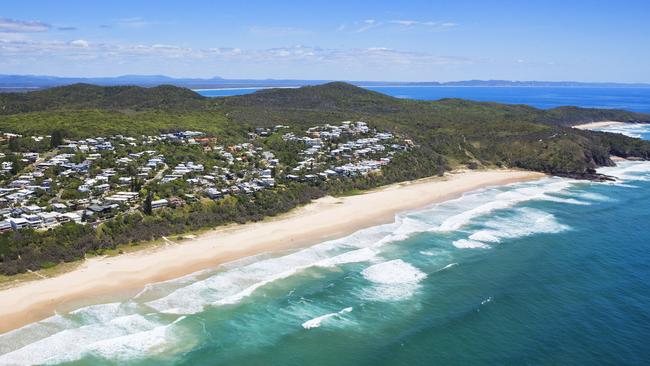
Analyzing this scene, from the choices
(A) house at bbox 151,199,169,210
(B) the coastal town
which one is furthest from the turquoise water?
(B) the coastal town

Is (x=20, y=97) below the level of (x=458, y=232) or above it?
above

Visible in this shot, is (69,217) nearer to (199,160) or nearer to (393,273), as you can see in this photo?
(199,160)

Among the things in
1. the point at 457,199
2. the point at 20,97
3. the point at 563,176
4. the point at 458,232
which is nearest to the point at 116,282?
the point at 458,232

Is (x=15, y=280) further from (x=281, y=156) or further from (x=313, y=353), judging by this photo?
(x=281, y=156)

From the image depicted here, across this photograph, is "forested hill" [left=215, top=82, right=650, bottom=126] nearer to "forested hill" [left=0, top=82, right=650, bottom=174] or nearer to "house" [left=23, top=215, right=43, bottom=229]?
"forested hill" [left=0, top=82, right=650, bottom=174]

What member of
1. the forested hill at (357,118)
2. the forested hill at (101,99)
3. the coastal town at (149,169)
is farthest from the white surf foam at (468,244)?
the forested hill at (101,99)

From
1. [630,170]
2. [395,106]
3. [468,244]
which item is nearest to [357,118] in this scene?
[395,106]
